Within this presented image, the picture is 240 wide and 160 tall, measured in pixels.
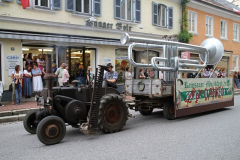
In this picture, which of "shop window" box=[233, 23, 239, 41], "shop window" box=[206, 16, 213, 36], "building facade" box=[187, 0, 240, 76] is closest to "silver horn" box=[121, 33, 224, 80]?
"building facade" box=[187, 0, 240, 76]

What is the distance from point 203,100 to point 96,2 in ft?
26.7

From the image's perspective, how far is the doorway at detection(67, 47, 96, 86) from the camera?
12992 millimetres

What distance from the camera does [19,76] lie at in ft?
31.8

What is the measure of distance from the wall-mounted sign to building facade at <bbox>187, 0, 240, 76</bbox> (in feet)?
42.9

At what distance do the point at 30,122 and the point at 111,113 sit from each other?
6.39 ft

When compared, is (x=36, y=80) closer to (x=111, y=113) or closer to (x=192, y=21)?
(x=111, y=113)

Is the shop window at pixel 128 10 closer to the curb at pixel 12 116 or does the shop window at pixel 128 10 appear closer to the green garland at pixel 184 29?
the green garland at pixel 184 29

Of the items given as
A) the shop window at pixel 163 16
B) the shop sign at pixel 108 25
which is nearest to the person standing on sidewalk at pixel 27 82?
→ the shop sign at pixel 108 25

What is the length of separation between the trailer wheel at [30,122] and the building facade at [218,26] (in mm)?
15551

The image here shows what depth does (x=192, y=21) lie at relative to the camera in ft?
62.9

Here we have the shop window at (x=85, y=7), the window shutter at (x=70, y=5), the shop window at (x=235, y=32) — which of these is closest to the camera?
the window shutter at (x=70, y=5)

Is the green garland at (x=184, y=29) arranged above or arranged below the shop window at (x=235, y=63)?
above

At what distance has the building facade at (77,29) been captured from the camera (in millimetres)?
10578

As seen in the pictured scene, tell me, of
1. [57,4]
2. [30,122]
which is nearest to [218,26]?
[57,4]
